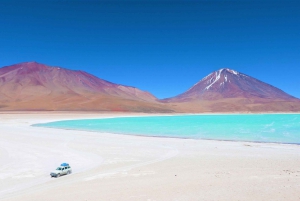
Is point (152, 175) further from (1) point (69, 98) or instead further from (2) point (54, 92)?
(2) point (54, 92)

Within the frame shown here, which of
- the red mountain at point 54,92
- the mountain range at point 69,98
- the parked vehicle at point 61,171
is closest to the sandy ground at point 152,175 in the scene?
the parked vehicle at point 61,171

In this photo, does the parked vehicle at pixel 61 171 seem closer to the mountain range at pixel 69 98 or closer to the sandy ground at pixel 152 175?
the sandy ground at pixel 152 175

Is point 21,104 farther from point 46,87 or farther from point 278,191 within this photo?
point 278,191

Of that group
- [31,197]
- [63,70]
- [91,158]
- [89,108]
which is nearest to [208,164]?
[91,158]

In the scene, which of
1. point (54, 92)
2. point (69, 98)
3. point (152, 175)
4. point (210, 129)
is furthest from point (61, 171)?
point (54, 92)

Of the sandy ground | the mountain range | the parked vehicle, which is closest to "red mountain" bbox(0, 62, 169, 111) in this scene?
the mountain range
